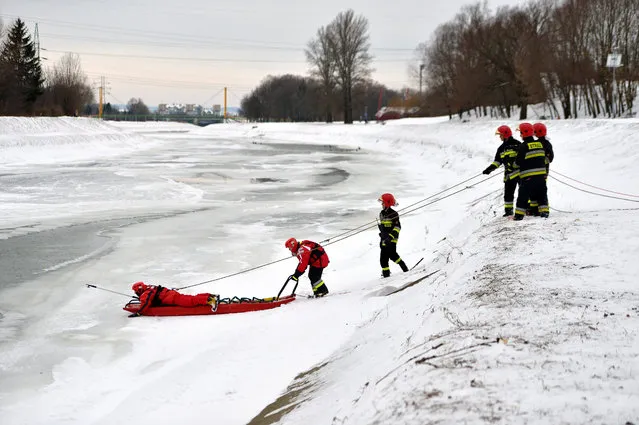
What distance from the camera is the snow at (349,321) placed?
3.57 m

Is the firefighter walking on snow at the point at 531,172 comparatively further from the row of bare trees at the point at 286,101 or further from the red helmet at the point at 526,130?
the row of bare trees at the point at 286,101

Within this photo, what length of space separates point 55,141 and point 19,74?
16.3 metres

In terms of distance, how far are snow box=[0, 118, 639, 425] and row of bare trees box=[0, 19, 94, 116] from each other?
30.7m

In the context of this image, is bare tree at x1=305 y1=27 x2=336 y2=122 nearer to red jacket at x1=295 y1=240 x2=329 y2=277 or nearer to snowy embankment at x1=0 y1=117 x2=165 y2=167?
snowy embankment at x1=0 y1=117 x2=165 y2=167

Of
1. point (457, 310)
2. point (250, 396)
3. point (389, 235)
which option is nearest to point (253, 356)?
point (250, 396)

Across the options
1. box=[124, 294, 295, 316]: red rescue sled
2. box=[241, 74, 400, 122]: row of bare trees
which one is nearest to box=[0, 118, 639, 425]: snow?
box=[124, 294, 295, 316]: red rescue sled

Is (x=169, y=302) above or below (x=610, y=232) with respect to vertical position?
below

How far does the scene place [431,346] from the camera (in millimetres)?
4254

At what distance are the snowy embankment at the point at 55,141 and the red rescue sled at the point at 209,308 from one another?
23.8 metres

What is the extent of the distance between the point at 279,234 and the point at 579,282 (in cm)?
845

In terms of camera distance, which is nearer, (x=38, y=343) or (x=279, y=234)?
(x=38, y=343)

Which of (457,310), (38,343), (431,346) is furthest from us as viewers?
(38,343)

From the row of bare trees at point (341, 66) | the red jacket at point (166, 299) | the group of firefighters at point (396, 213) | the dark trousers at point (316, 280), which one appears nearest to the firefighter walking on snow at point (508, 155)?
the group of firefighters at point (396, 213)

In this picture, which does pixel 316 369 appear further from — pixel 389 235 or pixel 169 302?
pixel 389 235
